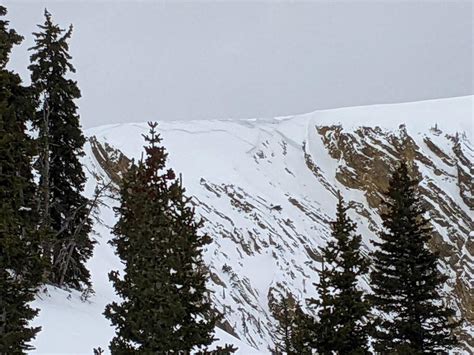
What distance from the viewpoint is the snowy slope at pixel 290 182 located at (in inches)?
1863

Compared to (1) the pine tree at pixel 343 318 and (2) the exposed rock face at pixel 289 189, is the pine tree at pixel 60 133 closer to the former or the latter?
(1) the pine tree at pixel 343 318

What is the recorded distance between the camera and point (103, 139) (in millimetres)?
58781

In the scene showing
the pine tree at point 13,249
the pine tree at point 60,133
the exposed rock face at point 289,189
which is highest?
the exposed rock face at point 289,189

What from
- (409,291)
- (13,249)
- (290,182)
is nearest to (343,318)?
(409,291)

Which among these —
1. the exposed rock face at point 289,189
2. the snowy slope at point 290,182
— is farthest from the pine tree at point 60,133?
the exposed rock face at point 289,189

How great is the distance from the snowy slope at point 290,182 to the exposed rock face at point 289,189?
153 mm

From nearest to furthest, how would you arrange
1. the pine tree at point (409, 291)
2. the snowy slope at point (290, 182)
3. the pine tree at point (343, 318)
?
the pine tree at point (343, 318)
the pine tree at point (409, 291)
the snowy slope at point (290, 182)

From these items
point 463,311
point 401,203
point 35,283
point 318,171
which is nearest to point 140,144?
point 318,171

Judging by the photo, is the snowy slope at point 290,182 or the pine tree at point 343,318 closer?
the pine tree at point 343,318

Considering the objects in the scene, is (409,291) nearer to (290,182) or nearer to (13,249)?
(13,249)

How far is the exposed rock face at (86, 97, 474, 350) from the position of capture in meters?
48.6

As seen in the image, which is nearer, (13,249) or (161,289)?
(13,249)

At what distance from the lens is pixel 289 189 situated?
233 feet

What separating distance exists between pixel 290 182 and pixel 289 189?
2.09 meters
